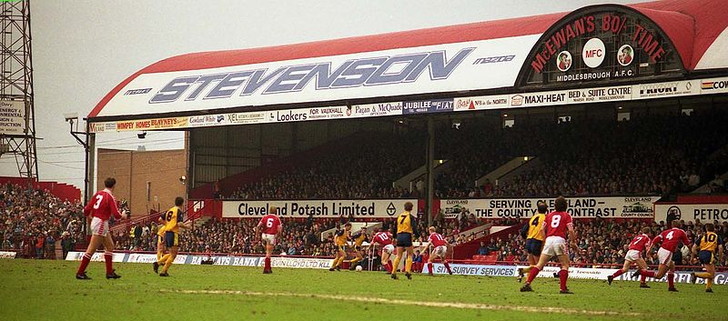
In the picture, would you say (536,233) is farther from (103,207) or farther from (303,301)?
(103,207)

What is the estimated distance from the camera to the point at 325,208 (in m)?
52.2

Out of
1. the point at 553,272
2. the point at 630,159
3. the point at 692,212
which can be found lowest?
the point at 553,272

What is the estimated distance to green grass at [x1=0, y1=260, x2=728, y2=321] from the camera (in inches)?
583

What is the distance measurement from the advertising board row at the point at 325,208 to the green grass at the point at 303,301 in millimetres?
25128

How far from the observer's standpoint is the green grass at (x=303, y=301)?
583 inches

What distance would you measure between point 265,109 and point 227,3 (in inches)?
356

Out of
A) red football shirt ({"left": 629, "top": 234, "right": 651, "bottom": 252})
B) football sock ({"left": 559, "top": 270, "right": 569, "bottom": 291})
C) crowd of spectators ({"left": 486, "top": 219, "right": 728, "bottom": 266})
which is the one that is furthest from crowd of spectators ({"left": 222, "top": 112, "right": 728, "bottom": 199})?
football sock ({"left": 559, "top": 270, "right": 569, "bottom": 291})

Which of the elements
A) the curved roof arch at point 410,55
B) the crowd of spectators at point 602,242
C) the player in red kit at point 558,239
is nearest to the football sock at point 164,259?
the player in red kit at point 558,239

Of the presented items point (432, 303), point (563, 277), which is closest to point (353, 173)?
point (563, 277)

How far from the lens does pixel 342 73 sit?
4853cm

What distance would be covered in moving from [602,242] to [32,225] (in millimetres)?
29571

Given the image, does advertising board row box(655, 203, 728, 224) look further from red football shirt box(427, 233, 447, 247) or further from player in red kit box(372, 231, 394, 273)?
player in red kit box(372, 231, 394, 273)

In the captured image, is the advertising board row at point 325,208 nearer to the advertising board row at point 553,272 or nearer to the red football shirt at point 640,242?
the advertising board row at point 553,272

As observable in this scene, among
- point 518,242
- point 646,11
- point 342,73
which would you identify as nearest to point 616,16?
point 646,11
